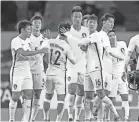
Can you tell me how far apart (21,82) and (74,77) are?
4.97ft

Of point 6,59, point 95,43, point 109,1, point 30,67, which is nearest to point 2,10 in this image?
point 6,59

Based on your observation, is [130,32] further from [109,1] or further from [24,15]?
[24,15]

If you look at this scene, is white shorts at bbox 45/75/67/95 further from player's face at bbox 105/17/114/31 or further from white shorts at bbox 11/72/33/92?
player's face at bbox 105/17/114/31

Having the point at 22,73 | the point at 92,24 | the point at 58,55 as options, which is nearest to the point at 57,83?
the point at 58,55

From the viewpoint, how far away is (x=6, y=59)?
695 inches

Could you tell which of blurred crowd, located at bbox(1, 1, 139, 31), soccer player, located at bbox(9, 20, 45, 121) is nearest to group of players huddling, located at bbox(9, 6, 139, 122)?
soccer player, located at bbox(9, 20, 45, 121)

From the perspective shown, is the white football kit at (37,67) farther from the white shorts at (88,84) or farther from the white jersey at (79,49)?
the white shorts at (88,84)

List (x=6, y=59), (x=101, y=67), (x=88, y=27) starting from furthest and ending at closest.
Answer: (x=6, y=59), (x=88, y=27), (x=101, y=67)

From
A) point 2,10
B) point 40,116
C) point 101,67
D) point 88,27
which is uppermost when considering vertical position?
point 2,10

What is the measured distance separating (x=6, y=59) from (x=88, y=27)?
18.6 feet

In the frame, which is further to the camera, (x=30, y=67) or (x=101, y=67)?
(x=30, y=67)

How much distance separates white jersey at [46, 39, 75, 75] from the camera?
1189 centimetres

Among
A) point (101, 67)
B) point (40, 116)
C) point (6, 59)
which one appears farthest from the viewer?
point (6, 59)

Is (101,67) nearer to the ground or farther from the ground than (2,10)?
nearer to the ground
